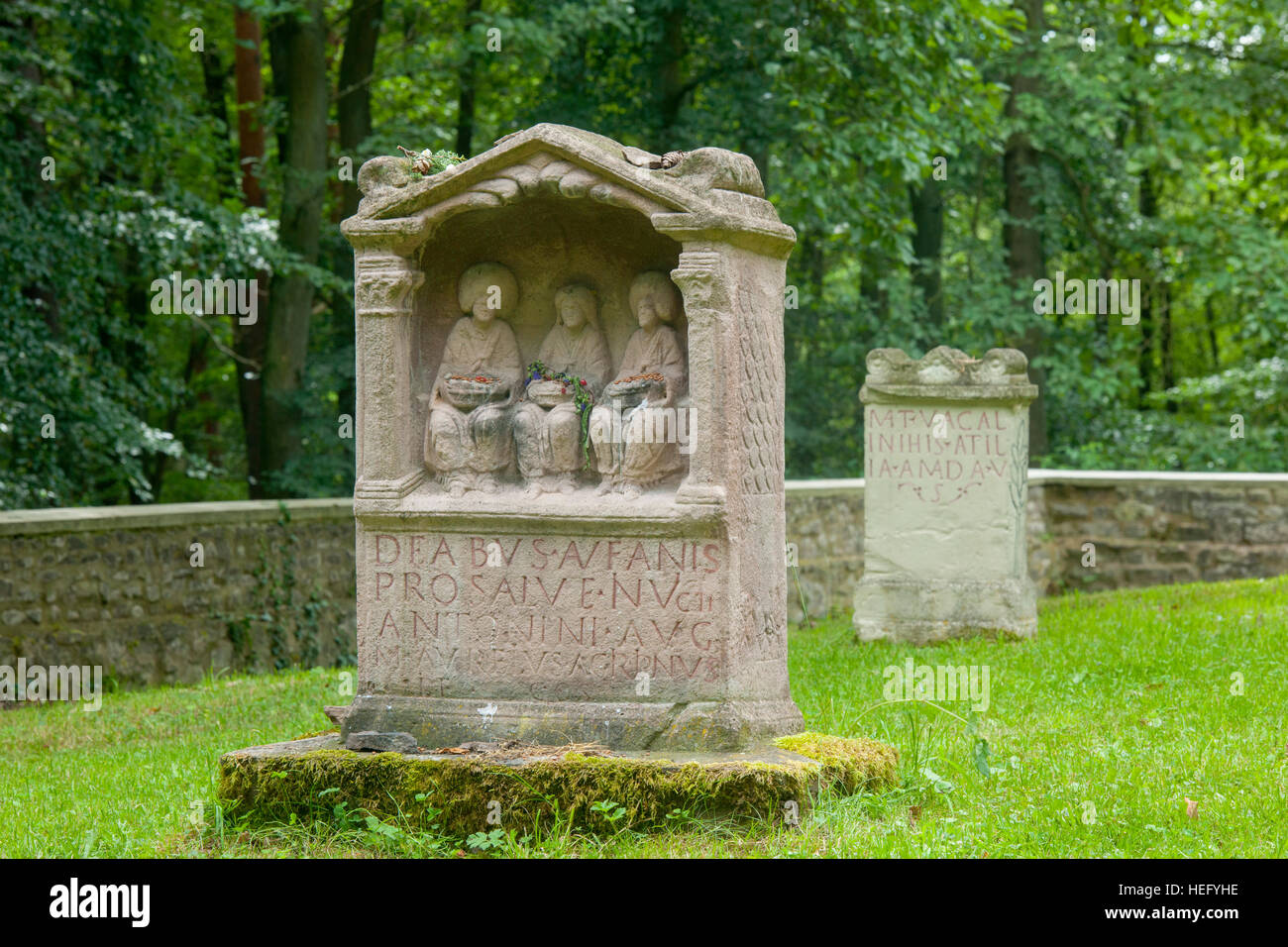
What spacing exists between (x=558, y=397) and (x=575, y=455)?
25cm

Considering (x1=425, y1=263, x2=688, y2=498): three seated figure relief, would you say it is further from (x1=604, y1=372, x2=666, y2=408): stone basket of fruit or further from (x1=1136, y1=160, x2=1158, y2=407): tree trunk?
(x1=1136, y1=160, x2=1158, y2=407): tree trunk

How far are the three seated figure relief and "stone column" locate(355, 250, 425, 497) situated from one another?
182 mm

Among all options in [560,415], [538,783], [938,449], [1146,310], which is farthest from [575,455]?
[1146,310]

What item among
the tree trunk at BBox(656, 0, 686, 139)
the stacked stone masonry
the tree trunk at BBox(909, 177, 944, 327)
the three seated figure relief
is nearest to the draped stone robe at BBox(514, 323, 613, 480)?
the three seated figure relief

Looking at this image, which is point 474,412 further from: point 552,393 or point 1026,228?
point 1026,228

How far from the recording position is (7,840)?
5375 mm

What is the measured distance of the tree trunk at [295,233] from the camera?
13.8 m

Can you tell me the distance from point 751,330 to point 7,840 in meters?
3.17

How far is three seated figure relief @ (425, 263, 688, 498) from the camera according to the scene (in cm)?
573

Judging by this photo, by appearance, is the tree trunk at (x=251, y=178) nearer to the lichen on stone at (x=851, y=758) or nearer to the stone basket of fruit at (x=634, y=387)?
the stone basket of fruit at (x=634, y=387)

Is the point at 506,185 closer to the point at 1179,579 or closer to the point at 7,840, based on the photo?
the point at 7,840

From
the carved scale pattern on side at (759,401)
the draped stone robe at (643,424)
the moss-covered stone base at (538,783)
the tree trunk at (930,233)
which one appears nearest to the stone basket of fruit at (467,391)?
the draped stone robe at (643,424)

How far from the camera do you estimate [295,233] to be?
13.9m

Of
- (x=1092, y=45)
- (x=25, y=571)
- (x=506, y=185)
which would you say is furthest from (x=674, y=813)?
(x=1092, y=45)
